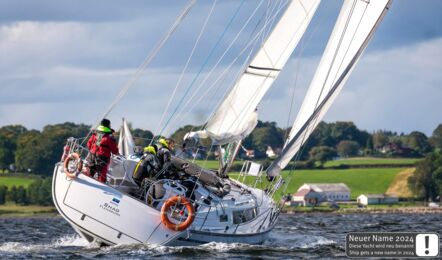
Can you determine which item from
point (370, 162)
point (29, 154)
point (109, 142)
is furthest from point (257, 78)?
point (370, 162)

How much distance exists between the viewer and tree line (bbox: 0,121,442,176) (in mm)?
116188

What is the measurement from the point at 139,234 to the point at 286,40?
11003 mm

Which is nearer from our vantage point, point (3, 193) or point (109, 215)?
point (109, 215)

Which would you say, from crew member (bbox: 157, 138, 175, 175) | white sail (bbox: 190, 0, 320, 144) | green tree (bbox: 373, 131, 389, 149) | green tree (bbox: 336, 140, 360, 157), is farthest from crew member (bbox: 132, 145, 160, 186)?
green tree (bbox: 373, 131, 389, 149)

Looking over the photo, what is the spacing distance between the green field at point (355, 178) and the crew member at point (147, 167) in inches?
3519

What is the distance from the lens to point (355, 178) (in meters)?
127

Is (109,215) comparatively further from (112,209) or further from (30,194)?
(30,194)

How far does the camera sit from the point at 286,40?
36.7 metres

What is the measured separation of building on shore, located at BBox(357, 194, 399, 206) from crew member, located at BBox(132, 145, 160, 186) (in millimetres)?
84589

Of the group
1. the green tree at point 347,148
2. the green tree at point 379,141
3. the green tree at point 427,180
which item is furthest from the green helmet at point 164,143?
the green tree at point 379,141

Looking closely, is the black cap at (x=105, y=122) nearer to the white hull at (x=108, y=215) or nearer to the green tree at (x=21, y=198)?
the white hull at (x=108, y=215)

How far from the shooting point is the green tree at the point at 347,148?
166 metres

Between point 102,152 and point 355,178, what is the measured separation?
99.5 meters

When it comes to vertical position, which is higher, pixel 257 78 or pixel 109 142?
pixel 257 78
